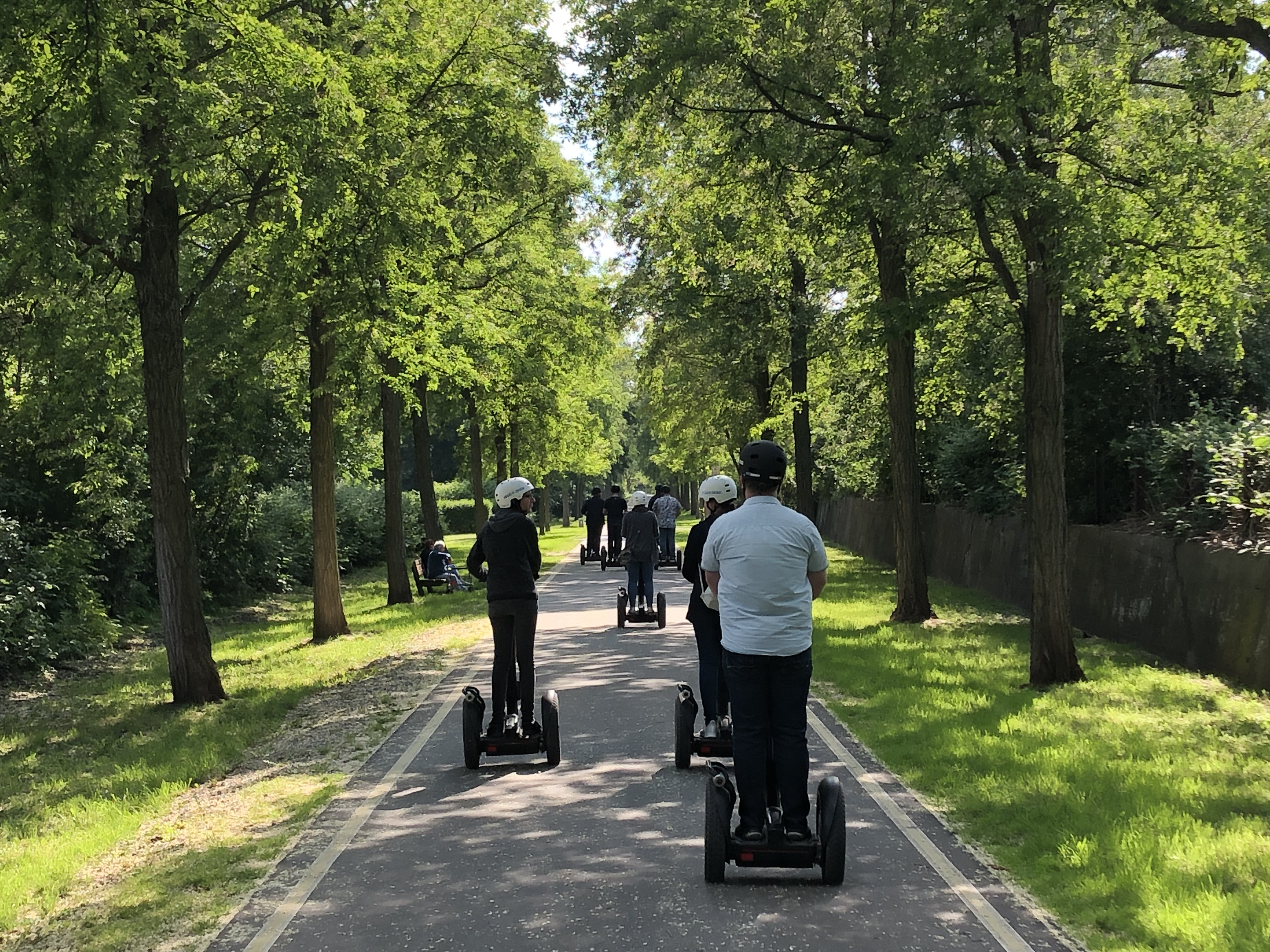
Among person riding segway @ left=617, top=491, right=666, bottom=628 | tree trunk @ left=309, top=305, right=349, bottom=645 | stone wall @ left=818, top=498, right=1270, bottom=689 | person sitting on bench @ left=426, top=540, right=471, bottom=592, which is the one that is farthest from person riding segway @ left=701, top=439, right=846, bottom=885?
person sitting on bench @ left=426, top=540, right=471, bottom=592

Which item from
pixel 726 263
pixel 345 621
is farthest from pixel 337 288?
pixel 726 263

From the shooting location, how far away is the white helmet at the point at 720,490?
766 centimetres

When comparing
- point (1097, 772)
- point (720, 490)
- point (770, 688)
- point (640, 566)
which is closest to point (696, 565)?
point (720, 490)

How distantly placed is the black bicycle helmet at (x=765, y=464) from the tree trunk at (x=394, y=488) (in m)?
15.2

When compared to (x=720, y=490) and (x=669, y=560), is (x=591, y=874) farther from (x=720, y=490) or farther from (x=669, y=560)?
(x=669, y=560)

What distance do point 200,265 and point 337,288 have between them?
335 centimetres

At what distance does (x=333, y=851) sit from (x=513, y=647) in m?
2.45

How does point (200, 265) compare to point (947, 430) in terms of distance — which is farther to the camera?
point (947, 430)

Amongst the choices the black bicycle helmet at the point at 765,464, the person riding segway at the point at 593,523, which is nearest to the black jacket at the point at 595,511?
the person riding segway at the point at 593,523

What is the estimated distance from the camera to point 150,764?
9430mm

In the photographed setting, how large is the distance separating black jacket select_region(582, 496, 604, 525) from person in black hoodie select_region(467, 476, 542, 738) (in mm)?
20681

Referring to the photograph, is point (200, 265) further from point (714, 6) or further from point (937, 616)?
point (937, 616)

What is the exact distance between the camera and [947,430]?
82.6ft

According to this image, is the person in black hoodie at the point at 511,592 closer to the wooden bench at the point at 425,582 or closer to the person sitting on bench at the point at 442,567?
the wooden bench at the point at 425,582
